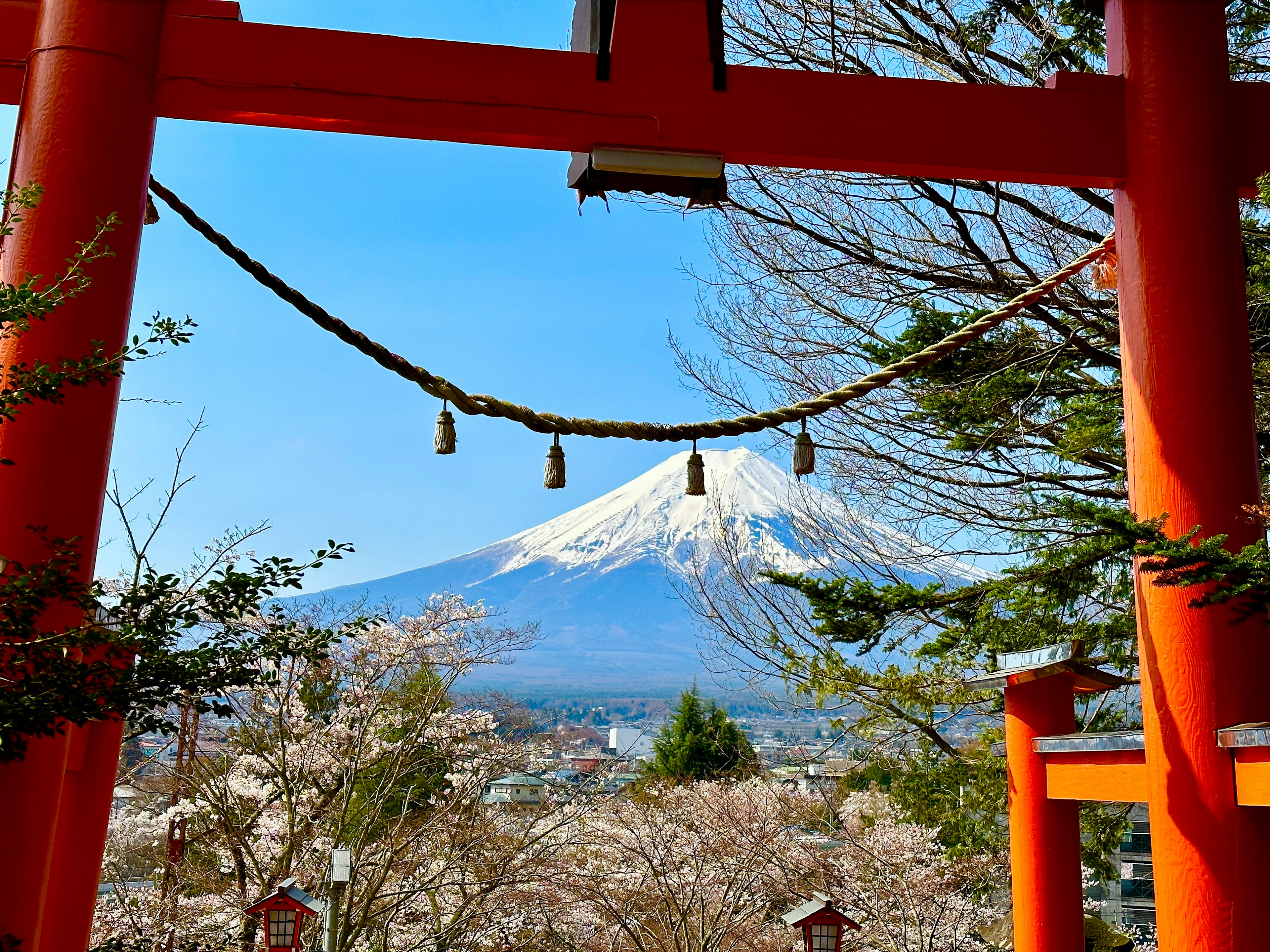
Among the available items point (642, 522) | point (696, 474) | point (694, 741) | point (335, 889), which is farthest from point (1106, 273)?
point (642, 522)

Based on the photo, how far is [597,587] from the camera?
98812mm

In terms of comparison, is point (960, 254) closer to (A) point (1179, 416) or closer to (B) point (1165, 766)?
(A) point (1179, 416)

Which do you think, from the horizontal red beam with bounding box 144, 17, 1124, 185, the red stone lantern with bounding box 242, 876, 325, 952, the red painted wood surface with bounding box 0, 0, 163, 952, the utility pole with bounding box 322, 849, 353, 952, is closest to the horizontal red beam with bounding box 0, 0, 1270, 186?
the horizontal red beam with bounding box 144, 17, 1124, 185

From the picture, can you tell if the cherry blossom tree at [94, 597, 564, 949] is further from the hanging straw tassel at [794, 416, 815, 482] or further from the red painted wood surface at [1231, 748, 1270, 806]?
the red painted wood surface at [1231, 748, 1270, 806]

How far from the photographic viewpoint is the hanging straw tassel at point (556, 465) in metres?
2.54

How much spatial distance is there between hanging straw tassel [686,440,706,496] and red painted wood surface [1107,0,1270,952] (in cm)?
99

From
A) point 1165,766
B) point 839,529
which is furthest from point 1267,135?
point 839,529

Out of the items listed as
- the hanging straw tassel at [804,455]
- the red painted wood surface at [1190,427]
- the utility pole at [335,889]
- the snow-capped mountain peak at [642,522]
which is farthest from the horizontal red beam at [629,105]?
the snow-capped mountain peak at [642,522]

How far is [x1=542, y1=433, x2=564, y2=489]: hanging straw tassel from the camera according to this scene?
254 cm

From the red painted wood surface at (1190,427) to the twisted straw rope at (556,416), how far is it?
0.79 feet

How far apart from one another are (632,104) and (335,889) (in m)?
4.37

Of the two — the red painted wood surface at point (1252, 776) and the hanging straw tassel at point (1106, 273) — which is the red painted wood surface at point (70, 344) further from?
the hanging straw tassel at point (1106, 273)

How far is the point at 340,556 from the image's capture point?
5.70ft

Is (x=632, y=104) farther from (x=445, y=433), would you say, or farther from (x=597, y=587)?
(x=597, y=587)
